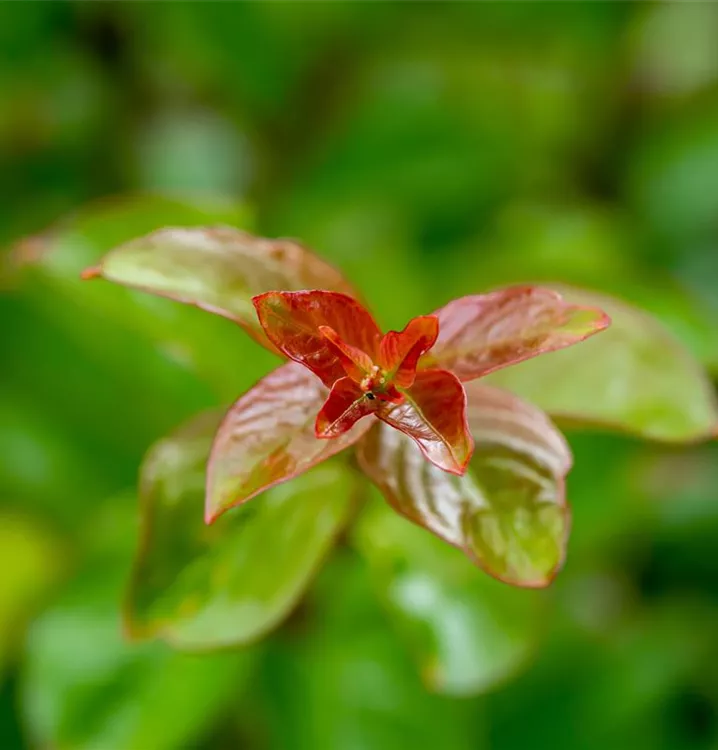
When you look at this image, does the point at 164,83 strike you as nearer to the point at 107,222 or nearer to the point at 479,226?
the point at 479,226

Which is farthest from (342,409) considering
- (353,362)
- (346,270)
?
(346,270)

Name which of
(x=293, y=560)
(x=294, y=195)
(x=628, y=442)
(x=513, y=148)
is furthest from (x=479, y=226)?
(x=293, y=560)

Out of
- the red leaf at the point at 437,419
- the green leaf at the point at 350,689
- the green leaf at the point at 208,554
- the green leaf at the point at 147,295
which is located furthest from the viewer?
the green leaf at the point at 350,689

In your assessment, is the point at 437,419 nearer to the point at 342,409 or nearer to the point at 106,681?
the point at 342,409

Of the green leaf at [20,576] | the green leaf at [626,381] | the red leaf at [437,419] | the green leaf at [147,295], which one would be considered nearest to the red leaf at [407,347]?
the red leaf at [437,419]

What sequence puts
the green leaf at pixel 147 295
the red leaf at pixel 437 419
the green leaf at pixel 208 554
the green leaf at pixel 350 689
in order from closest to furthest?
the red leaf at pixel 437 419, the green leaf at pixel 208 554, the green leaf at pixel 147 295, the green leaf at pixel 350 689

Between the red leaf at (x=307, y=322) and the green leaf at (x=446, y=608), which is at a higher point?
the red leaf at (x=307, y=322)

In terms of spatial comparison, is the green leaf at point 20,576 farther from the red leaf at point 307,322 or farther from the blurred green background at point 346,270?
the red leaf at point 307,322
